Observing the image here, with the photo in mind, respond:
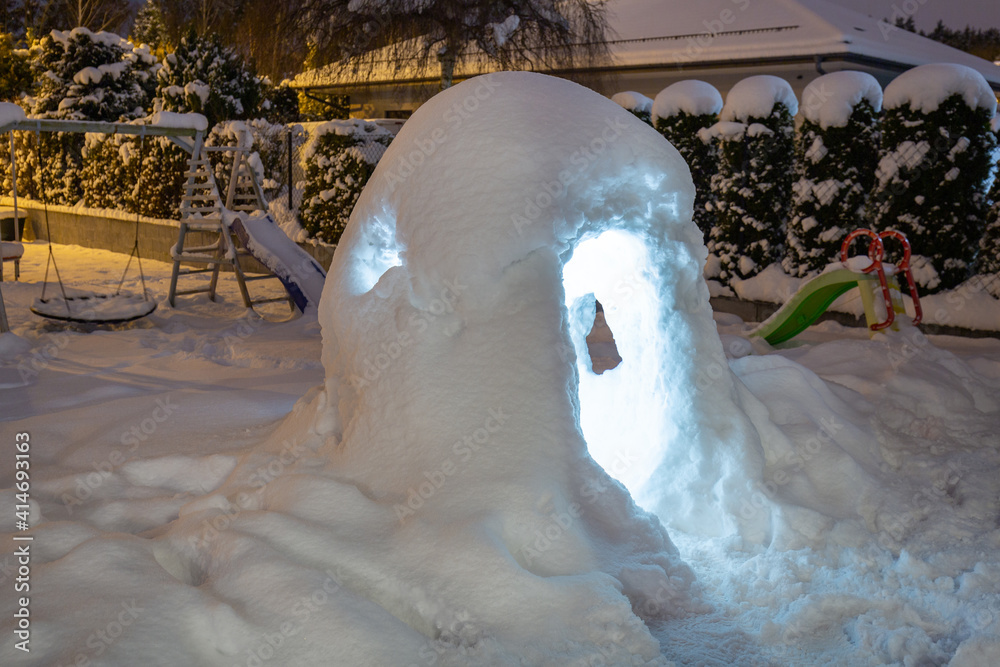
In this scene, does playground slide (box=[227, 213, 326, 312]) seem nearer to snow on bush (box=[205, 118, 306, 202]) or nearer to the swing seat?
the swing seat

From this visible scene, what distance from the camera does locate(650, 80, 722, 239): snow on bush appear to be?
31.0 feet

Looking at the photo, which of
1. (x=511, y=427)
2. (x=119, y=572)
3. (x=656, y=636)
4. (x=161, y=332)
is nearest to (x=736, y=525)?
(x=656, y=636)

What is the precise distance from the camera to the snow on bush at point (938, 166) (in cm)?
764

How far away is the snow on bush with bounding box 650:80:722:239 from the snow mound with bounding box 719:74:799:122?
0.38 meters

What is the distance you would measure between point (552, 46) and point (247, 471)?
33.1ft

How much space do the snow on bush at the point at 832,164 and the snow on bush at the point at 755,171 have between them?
240mm

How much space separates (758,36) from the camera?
15172mm

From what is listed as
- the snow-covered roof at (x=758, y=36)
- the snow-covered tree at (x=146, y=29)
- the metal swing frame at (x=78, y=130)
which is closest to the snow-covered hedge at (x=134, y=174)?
the metal swing frame at (x=78, y=130)

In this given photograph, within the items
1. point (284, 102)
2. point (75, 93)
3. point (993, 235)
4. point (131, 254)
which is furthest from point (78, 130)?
point (284, 102)

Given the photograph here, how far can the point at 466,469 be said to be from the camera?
10.1ft

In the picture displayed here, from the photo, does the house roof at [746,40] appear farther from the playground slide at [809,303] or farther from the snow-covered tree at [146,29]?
the snow-covered tree at [146,29]

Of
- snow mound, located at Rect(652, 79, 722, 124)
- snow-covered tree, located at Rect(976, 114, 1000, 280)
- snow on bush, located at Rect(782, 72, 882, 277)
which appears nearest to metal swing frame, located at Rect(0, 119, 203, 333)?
snow mound, located at Rect(652, 79, 722, 124)

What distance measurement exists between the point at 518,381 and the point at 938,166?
672 cm

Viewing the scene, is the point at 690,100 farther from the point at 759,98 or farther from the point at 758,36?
the point at 758,36
